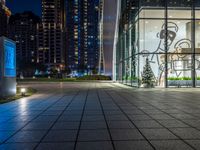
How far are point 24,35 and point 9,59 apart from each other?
169 meters

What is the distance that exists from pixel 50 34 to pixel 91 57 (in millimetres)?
29779

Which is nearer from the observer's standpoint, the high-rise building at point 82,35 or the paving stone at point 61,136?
the paving stone at point 61,136

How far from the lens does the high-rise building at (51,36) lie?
167625 millimetres

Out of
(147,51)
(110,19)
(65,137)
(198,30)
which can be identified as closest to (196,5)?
(198,30)

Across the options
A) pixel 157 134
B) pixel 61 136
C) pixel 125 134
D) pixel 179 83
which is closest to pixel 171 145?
pixel 157 134

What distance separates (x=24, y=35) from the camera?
180750 mm

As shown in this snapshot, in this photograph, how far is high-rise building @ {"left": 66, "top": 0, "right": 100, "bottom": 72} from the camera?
181 m

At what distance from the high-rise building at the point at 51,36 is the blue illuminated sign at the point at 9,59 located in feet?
471

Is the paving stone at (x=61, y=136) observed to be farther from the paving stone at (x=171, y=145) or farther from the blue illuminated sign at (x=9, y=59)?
the blue illuminated sign at (x=9, y=59)

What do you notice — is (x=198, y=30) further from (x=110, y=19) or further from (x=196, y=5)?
(x=110, y=19)

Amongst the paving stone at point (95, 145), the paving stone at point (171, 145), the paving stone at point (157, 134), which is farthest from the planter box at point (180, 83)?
the paving stone at point (95, 145)

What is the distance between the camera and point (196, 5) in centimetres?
2864

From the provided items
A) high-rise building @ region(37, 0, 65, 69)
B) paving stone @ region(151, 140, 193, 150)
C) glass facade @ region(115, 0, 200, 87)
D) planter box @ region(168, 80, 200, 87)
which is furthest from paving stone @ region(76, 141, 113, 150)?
high-rise building @ region(37, 0, 65, 69)

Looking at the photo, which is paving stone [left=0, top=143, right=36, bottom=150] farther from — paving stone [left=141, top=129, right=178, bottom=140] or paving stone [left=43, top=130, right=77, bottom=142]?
paving stone [left=141, top=129, right=178, bottom=140]
